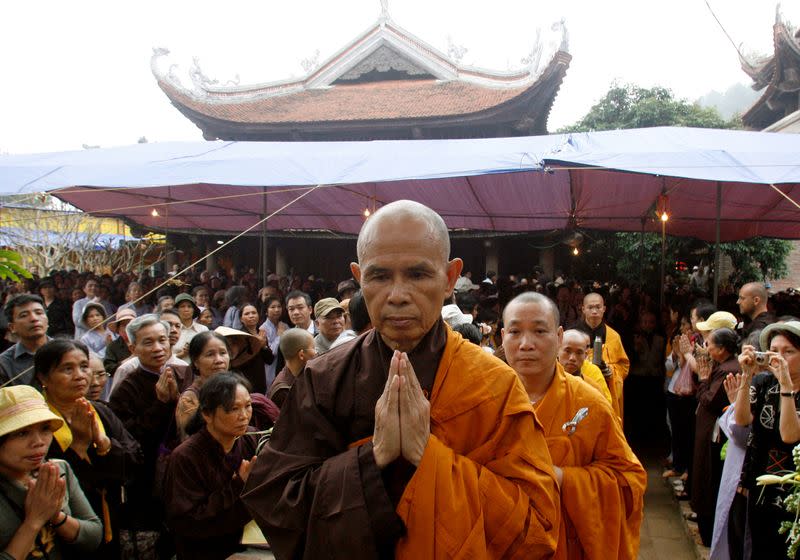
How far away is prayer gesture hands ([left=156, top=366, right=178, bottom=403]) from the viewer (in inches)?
120

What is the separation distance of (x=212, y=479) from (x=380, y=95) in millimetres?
15375

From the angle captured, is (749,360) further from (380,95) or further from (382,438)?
(380,95)

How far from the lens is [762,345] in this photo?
2.87 meters

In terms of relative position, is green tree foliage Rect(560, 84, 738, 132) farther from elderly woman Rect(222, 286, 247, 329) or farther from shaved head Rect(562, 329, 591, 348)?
shaved head Rect(562, 329, 591, 348)

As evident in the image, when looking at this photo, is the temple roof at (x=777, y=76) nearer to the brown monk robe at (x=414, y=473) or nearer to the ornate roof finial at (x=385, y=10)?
the ornate roof finial at (x=385, y=10)

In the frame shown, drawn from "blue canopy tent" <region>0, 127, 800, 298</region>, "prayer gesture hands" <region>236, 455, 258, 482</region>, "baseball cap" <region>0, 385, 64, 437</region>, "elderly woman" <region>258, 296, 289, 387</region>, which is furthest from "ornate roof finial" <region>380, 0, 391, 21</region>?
"baseball cap" <region>0, 385, 64, 437</region>

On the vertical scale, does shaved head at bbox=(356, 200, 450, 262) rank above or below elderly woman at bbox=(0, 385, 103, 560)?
above

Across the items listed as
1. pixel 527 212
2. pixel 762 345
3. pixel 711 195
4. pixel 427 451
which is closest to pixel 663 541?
pixel 762 345

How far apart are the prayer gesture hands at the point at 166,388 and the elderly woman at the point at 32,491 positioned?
2.99ft

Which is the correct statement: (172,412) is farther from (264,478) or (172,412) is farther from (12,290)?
(12,290)

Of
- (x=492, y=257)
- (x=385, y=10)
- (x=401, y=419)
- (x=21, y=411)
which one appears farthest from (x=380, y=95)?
(x=401, y=419)

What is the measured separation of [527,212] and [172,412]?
7.02 metres

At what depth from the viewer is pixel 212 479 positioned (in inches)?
98.0

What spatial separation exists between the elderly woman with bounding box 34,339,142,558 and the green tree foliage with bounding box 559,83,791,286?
11.7m
